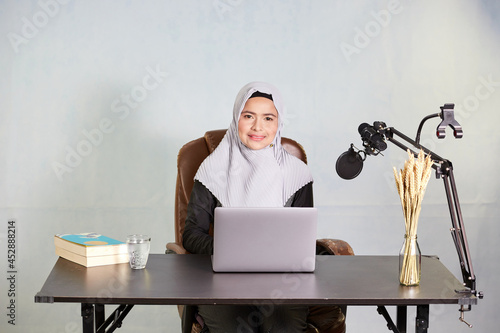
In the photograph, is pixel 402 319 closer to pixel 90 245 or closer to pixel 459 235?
pixel 459 235

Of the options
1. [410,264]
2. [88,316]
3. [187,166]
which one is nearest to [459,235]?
[410,264]

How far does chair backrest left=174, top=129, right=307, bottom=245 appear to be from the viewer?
9.26 feet

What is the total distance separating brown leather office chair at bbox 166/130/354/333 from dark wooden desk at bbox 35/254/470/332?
287 millimetres

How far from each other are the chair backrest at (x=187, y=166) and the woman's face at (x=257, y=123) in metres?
0.23

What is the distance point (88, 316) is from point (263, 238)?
57cm

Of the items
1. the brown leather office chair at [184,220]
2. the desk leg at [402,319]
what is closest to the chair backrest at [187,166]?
the brown leather office chair at [184,220]

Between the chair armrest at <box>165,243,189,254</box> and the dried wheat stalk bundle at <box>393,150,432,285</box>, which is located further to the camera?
the chair armrest at <box>165,243,189,254</box>

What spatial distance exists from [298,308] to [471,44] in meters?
2.08

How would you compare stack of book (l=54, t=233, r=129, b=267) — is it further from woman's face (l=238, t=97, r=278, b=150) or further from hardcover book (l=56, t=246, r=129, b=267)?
woman's face (l=238, t=97, r=278, b=150)

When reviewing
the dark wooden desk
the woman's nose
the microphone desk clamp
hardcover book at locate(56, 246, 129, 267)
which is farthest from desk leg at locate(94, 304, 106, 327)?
the microphone desk clamp

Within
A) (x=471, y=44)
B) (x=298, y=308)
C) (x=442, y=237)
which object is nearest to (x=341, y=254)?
(x=298, y=308)

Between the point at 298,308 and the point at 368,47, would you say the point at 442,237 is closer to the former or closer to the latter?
the point at 368,47

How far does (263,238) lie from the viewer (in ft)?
6.37

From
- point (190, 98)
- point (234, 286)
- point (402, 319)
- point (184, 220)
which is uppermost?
point (190, 98)
